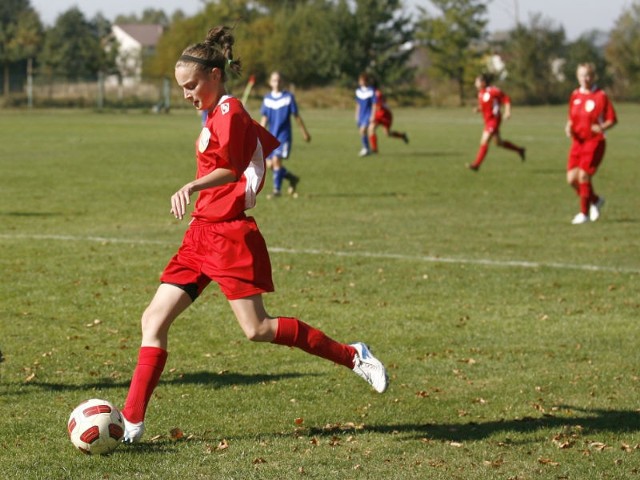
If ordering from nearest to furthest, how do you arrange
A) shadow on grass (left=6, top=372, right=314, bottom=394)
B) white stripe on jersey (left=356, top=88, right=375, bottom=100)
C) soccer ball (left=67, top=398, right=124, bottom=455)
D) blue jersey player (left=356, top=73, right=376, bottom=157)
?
soccer ball (left=67, top=398, right=124, bottom=455) → shadow on grass (left=6, top=372, right=314, bottom=394) → blue jersey player (left=356, top=73, right=376, bottom=157) → white stripe on jersey (left=356, top=88, right=375, bottom=100)

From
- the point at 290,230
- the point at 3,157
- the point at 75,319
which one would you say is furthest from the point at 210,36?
the point at 3,157

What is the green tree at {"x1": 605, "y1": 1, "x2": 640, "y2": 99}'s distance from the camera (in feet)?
252

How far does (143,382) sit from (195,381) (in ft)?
4.67

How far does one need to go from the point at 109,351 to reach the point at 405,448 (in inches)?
109

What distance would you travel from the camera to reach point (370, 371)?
5.84 meters

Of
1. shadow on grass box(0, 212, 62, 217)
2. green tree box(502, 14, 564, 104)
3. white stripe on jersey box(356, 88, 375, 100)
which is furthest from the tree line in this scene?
shadow on grass box(0, 212, 62, 217)

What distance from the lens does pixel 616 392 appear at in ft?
22.0

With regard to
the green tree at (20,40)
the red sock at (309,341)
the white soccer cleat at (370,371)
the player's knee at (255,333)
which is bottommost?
the white soccer cleat at (370,371)

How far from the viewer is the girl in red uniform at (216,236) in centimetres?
535

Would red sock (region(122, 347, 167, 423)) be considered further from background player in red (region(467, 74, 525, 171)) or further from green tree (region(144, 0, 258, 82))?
green tree (region(144, 0, 258, 82))

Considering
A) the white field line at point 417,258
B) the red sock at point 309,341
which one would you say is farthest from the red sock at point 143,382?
the white field line at point 417,258

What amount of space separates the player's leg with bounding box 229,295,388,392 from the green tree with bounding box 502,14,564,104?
72405 mm

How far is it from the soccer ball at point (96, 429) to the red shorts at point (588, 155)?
1070 centimetres

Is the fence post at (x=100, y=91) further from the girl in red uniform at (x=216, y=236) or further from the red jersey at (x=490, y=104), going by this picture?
the girl in red uniform at (x=216, y=236)
